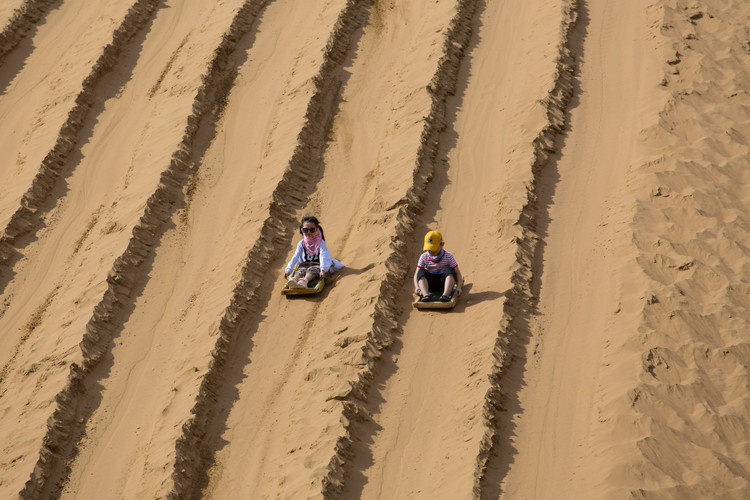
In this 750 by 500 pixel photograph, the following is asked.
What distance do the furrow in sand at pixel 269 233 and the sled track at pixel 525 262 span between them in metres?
2.23

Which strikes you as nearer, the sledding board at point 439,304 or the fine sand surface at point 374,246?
the fine sand surface at point 374,246

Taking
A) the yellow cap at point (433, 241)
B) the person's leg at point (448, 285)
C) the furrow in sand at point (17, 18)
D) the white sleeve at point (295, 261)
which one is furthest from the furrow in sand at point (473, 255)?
the furrow in sand at point (17, 18)

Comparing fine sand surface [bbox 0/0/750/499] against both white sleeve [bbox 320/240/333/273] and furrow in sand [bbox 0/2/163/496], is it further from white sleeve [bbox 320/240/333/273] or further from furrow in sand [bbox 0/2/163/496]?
white sleeve [bbox 320/240/333/273]

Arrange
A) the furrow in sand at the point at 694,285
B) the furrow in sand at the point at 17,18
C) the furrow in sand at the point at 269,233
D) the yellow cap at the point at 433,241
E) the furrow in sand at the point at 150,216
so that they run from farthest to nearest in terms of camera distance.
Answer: the furrow in sand at the point at 17,18 < the yellow cap at the point at 433,241 < the furrow in sand at the point at 150,216 < the furrow in sand at the point at 269,233 < the furrow in sand at the point at 694,285

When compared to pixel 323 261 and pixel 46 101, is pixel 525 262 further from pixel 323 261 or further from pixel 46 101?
pixel 46 101

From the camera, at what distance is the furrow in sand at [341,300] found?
7.68 meters

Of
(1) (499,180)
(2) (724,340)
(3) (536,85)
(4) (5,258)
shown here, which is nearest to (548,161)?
(1) (499,180)

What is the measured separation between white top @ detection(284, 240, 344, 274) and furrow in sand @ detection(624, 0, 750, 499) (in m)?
3.22

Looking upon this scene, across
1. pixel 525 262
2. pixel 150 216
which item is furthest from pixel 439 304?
pixel 150 216

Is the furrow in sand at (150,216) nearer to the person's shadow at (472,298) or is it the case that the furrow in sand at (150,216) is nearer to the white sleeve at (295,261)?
the white sleeve at (295,261)

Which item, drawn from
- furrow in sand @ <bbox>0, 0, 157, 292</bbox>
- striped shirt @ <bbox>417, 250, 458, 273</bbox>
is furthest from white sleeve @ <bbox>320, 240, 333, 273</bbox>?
furrow in sand @ <bbox>0, 0, 157, 292</bbox>

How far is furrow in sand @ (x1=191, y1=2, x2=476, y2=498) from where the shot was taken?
768cm

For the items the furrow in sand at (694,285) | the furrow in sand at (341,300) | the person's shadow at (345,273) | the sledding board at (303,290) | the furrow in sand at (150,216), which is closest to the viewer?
the furrow in sand at (694,285)

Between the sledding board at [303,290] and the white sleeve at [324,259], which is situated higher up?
the white sleeve at [324,259]
